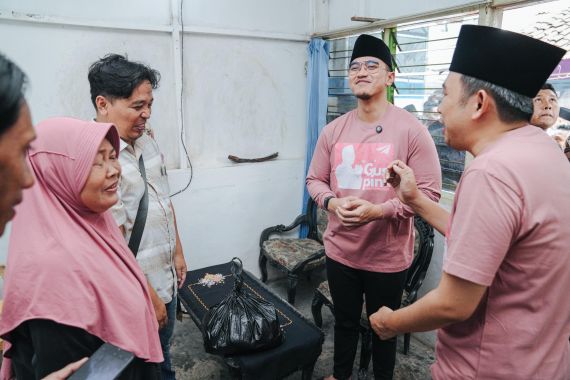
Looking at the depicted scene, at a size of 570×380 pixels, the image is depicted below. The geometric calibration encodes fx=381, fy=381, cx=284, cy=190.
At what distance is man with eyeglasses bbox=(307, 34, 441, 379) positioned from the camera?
1.78 meters

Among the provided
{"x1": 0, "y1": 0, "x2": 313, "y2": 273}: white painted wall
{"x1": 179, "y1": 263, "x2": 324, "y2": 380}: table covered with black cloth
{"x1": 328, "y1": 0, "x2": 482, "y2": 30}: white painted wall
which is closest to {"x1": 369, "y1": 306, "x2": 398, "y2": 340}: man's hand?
{"x1": 179, "y1": 263, "x2": 324, "y2": 380}: table covered with black cloth

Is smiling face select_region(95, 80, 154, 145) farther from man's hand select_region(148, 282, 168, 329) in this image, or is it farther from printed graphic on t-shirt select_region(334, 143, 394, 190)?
printed graphic on t-shirt select_region(334, 143, 394, 190)

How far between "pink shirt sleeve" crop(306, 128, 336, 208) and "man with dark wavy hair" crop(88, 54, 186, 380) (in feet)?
2.48

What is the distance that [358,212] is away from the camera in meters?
1.68

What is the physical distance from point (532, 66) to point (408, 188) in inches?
23.6

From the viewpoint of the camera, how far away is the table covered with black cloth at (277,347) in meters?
1.94

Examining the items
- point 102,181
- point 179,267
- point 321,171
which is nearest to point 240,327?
point 179,267

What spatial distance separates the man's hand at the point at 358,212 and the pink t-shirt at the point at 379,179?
0.21 ft

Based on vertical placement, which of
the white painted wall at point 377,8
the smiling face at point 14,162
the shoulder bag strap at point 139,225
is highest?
the white painted wall at point 377,8

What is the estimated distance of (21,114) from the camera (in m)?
0.62

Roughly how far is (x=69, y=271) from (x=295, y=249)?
245cm

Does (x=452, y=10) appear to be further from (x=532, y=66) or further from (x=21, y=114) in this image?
(x=21, y=114)

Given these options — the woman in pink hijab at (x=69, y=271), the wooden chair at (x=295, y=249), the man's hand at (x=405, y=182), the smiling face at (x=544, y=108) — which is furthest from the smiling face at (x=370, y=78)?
the wooden chair at (x=295, y=249)

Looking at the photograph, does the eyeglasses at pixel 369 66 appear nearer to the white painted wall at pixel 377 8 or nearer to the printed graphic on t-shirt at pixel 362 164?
the printed graphic on t-shirt at pixel 362 164
